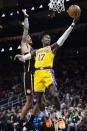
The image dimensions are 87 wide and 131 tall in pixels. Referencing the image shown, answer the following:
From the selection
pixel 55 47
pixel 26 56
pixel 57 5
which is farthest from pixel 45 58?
pixel 57 5

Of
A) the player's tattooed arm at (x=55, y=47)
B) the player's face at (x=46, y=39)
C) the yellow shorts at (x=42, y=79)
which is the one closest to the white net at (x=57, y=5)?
the player's face at (x=46, y=39)

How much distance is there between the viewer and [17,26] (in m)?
19.8

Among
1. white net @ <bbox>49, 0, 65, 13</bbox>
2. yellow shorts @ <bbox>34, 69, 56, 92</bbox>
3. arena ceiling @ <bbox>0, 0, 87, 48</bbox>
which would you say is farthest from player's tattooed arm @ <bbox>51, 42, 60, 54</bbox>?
arena ceiling @ <bbox>0, 0, 87, 48</bbox>

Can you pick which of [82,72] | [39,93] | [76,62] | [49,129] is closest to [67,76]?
[82,72]

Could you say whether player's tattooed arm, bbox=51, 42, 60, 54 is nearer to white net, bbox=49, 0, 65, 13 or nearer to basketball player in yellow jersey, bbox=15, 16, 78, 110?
basketball player in yellow jersey, bbox=15, 16, 78, 110

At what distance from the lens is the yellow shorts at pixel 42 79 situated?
6.46 meters

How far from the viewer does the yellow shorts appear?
6461 millimetres

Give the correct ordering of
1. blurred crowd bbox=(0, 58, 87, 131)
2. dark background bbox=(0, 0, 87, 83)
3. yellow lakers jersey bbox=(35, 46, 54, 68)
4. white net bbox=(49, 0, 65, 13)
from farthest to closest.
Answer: dark background bbox=(0, 0, 87, 83) < blurred crowd bbox=(0, 58, 87, 131) < white net bbox=(49, 0, 65, 13) < yellow lakers jersey bbox=(35, 46, 54, 68)

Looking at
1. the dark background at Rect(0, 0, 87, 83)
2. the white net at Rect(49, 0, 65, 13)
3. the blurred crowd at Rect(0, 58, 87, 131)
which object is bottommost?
the blurred crowd at Rect(0, 58, 87, 131)

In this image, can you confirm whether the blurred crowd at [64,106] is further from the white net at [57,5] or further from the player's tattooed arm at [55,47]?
the white net at [57,5]

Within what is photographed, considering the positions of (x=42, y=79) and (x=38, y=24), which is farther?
(x=38, y=24)

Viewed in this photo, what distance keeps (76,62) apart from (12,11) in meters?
8.01

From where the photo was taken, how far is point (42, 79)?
6551 millimetres

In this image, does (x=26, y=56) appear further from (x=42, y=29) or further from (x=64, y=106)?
(x=42, y=29)
